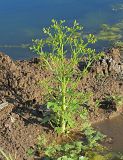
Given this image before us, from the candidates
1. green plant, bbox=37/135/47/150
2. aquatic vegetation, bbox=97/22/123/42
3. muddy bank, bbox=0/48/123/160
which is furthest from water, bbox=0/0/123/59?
green plant, bbox=37/135/47/150

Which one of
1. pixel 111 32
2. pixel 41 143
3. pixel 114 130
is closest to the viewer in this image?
pixel 41 143

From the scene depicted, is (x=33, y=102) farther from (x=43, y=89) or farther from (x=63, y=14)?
(x=63, y=14)

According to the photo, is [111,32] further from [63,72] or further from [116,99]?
[63,72]

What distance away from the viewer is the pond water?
34.5 ft

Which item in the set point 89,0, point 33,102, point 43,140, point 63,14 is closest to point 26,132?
point 43,140

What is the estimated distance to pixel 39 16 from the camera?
71.4 feet

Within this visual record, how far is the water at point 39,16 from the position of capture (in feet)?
62.2

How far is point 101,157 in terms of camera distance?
10000 mm

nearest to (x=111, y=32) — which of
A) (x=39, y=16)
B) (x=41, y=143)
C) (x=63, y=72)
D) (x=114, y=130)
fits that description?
(x=39, y=16)

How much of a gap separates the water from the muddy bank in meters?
4.55

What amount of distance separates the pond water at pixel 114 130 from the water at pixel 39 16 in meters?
5.97

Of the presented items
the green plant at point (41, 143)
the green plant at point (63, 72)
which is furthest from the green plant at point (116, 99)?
the green plant at point (41, 143)

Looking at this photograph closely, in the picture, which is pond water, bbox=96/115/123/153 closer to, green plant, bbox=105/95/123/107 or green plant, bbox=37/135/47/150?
green plant, bbox=105/95/123/107

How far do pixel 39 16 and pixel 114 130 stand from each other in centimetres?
1135
